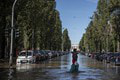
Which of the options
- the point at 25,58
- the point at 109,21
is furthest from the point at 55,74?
the point at 109,21

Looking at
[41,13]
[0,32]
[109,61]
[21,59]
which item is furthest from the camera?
[41,13]

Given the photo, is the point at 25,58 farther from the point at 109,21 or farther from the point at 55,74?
the point at 109,21

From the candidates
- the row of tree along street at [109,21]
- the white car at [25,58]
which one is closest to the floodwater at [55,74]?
the white car at [25,58]

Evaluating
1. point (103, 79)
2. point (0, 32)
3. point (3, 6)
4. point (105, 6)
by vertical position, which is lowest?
point (103, 79)

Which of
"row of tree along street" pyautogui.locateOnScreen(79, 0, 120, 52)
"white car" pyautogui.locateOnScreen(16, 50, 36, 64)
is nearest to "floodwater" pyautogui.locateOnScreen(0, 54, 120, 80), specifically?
"white car" pyautogui.locateOnScreen(16, 50, 36, 64)

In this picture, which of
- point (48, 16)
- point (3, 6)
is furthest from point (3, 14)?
point (48, 16)

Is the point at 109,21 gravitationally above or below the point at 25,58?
above

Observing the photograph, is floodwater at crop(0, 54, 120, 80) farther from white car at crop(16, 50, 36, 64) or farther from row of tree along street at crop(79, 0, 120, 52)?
row of tree along street at crop(79, 0, 120, 52)

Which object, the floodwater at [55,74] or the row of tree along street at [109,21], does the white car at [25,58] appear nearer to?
the floodwater at [55,74]

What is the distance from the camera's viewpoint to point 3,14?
4175 centimetres

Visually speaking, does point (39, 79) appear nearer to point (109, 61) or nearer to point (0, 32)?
point (0, 32)

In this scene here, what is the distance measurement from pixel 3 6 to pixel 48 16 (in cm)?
3871

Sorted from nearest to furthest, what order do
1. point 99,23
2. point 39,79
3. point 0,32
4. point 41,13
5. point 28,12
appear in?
1. point 39,79
2. point 0,32
3. point 28,12
4. point 41,13
5. point 99,23

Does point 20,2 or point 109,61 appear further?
point 109,61
